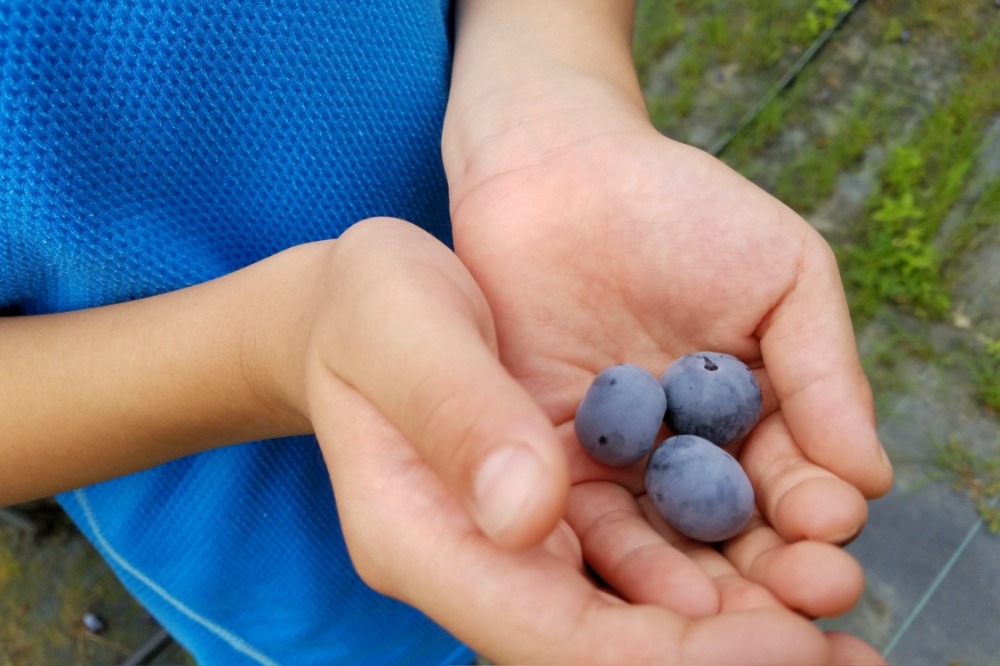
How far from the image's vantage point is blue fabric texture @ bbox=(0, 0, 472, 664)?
3.00 ft

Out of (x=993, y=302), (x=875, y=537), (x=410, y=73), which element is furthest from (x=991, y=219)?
(x=410, y=73)

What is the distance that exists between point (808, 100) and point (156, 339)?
Result: 2301 millimetres

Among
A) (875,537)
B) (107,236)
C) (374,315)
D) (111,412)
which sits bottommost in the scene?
(875,537)

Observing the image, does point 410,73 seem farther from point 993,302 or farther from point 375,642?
point 993,302

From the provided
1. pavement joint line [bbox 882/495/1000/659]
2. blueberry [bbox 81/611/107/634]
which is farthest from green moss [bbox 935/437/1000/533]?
blueberry [bbox 81/611/107/634]

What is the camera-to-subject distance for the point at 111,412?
1010 mm

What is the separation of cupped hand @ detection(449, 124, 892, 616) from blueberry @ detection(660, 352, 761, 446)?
0.14ft

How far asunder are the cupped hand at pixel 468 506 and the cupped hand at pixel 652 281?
0.20m

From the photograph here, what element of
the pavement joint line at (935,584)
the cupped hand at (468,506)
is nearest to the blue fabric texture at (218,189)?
the cupped hand at (468,506)

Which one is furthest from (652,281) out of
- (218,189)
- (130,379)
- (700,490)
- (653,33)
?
(653,33)

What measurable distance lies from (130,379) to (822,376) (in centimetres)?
89

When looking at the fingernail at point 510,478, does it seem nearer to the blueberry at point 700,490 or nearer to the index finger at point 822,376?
the blueberry at point 700,490

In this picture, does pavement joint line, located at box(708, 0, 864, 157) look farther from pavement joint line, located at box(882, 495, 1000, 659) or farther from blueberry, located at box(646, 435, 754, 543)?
blueberry, located at box(646, 435, 754, 543)

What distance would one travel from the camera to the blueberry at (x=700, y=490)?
2.98 feet
